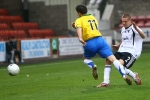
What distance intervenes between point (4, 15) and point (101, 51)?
23.2m

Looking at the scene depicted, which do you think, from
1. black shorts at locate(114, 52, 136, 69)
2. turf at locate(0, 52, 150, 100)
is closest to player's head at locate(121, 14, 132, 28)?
black shorts at locate(114, 52, 136, 69)

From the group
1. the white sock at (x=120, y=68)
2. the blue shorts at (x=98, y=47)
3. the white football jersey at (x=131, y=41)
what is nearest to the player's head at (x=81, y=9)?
the blue shorts at (x=98, y=47)

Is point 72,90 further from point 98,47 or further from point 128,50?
point 128,50

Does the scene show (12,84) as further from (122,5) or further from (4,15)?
(122,5)

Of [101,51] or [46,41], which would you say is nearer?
[101,51]

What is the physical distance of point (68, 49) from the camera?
30.6m

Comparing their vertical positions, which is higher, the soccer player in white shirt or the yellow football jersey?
the yellow football jersey

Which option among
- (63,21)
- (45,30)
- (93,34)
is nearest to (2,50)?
(45,30)

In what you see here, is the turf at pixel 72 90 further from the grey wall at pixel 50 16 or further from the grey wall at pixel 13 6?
the grey wall at pixel 13 6

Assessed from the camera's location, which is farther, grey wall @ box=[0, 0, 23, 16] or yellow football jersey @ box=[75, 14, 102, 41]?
grey wall @ box=[0, 0, 23, 16]

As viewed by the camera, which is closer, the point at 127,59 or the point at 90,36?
the point at 90,36

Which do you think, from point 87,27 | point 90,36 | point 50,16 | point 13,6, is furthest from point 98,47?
point 13,6

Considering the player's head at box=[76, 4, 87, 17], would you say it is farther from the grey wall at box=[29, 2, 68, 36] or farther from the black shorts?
the grey wall at box=[29, 2, 68, 36]

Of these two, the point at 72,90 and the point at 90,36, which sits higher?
the point at 90,36
